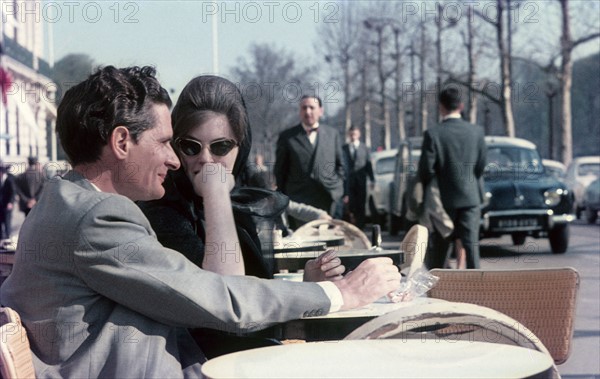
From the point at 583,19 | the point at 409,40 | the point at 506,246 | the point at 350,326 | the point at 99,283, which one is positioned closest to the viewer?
the point at 99,283

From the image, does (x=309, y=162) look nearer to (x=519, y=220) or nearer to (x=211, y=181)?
(x=519, y=220)

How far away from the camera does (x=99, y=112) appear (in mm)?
2527

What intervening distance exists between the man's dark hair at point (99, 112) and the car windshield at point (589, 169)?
28038 mm

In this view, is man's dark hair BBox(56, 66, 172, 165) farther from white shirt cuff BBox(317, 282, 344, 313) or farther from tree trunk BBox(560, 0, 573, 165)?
tree trunk BBox(560, 0, 573, 165)

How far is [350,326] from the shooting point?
122 inches

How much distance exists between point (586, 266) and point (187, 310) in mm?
12643

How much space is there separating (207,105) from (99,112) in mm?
929

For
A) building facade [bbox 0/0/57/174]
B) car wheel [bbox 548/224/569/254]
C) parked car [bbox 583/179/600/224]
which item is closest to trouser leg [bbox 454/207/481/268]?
car wheel [bbox 548/224/569/254]

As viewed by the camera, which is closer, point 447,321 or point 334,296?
point 447,321

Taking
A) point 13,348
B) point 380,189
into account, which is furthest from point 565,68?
point 13,348

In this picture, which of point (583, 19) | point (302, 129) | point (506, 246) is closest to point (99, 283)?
point (302, 129)

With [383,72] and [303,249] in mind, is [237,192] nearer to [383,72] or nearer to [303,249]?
[303,249]

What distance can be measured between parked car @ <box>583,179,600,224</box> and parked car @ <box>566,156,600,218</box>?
1.72m

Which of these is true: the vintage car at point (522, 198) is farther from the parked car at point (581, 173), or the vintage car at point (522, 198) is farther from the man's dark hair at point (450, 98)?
the parked car at point (581, 173)
